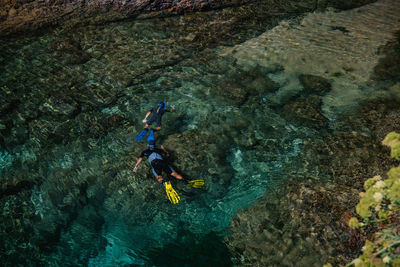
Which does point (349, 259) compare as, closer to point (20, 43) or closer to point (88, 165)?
point (88, 165)

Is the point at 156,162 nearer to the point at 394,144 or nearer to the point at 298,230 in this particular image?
the point at 298,230

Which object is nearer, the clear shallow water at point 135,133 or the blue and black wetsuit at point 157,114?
Result: the clear shallow water at point 135,133

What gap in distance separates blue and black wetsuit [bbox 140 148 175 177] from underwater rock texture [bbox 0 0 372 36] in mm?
6819

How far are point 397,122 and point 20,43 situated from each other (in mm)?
12340

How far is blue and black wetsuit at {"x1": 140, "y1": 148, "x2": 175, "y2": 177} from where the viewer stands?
617 centimetres

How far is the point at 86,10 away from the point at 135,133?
21.0 feet

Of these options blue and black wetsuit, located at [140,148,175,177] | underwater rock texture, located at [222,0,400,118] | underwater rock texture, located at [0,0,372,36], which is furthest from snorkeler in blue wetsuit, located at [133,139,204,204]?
underwater rock texture, located at [0,0,372,36]

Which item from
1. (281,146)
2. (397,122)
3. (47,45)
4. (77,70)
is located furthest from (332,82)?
(47,45)

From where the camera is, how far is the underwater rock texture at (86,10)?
9.61 meters

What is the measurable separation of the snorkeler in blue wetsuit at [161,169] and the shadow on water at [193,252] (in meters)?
0.90

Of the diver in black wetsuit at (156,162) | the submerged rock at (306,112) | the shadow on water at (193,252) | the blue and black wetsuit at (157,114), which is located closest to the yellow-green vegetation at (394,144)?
the shadow on water at (193,252)

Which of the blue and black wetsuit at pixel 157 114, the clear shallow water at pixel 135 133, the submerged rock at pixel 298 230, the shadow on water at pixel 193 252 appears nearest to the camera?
the submerged rock at pixel 298 230

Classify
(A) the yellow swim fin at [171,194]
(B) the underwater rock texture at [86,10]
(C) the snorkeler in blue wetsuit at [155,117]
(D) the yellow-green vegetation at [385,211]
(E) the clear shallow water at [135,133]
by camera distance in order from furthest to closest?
1. (B) the underwater rock texture at [86,10]
2. (C) the snorkeler in blue wetsuit at [155,117]
3. (A) the yellow swim fin at [171,194]
4. (E) the clear shallow water at [135,133]
5. (D) the yellow-green vegetation at [385,211]

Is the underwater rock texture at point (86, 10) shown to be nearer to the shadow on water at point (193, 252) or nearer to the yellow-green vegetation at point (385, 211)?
the shadow on water at point (193, 252)
